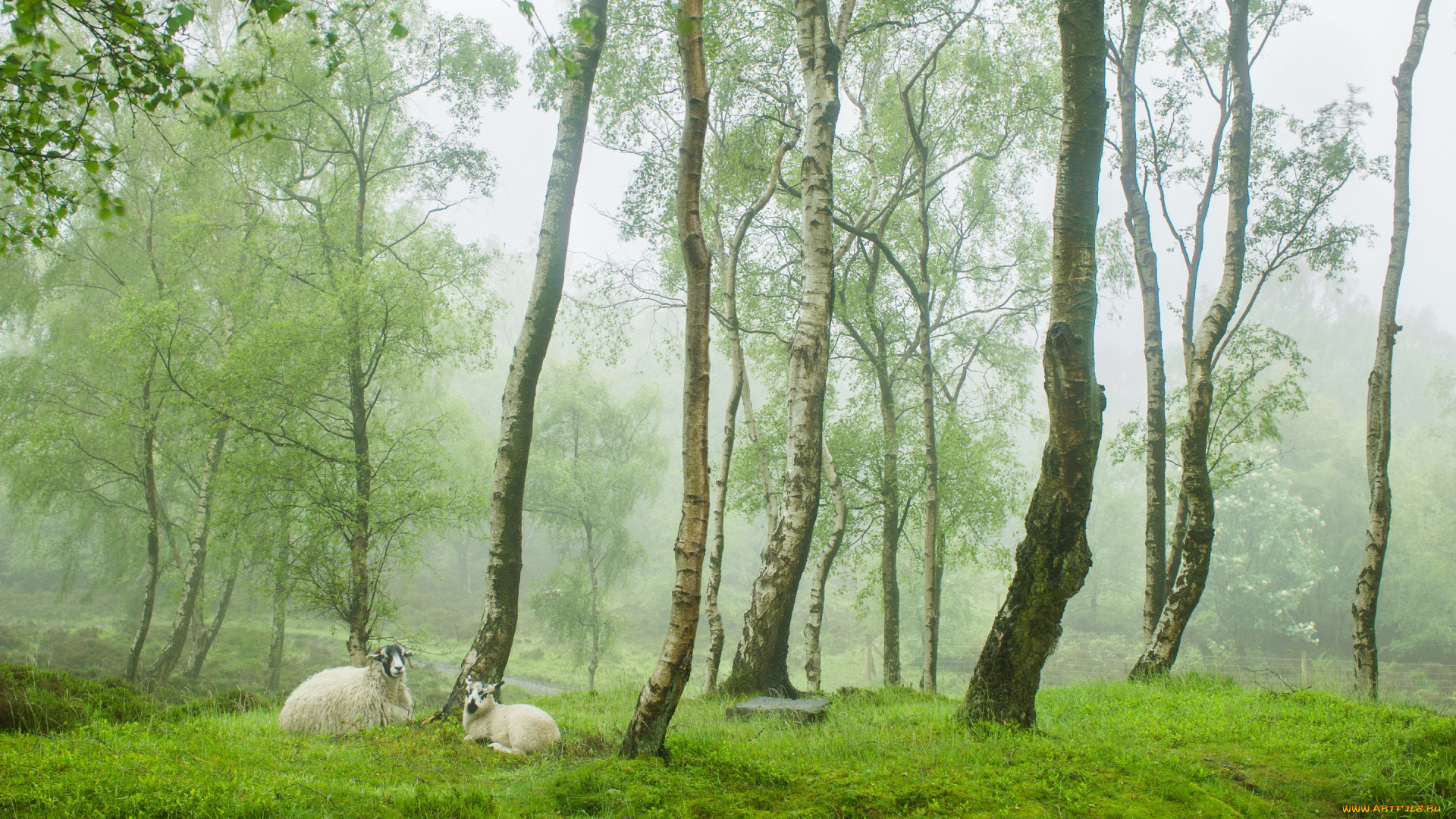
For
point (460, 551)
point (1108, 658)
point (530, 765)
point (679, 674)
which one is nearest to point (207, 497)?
point (530, 765)

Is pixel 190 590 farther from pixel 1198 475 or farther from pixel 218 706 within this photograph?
pixel 1198 475

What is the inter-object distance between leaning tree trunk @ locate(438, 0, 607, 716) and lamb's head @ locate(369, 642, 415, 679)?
2.02 feet

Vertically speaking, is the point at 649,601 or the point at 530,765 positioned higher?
the point at 530,765

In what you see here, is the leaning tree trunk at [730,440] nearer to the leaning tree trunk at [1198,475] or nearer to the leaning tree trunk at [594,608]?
the leaning tree trunk at [1198,475]

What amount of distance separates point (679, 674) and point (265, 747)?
10.7ft

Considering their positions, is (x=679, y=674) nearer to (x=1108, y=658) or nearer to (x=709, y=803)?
(x=709, y=803)

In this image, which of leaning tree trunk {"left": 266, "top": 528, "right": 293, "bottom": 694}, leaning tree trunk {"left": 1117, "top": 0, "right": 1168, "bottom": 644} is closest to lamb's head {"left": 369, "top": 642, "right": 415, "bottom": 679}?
leaning tree trunk {"left": 266, "top": 528, "right": 293, "bottom": 694}

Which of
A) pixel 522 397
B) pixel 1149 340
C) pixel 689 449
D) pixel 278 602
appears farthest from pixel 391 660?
pixel 1149 340

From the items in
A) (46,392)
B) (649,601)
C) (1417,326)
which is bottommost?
(649,601)

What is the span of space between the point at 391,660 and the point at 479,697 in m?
1.59

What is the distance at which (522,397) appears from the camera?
8016mm

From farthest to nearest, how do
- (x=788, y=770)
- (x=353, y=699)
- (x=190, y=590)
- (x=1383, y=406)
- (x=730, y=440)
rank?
(x=190, y=590)
(x=730, y=440)
(x=1383, y=406)
(x=353, y=699)
(x=788, y=770)

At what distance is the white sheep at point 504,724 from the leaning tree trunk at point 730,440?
17.8 ft

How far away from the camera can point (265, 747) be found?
5.14m
